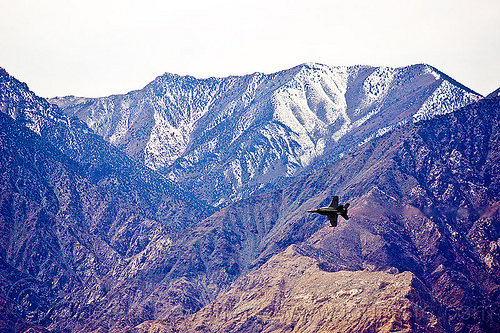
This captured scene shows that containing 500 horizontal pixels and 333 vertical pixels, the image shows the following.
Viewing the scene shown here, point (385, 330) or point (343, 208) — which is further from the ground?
point (343, 208)

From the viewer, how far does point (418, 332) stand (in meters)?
198

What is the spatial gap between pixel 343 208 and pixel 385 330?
11063 centimetres

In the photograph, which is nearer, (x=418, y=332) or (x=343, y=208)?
(x=343, y=208)

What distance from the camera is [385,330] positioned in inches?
7830

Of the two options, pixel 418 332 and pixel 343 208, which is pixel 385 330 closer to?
pixel 418 332

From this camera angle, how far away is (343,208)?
315 ft

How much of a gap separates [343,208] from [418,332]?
365 ft

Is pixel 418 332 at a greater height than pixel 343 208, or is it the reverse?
pixel 343 208

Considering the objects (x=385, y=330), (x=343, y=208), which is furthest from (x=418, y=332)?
(x=343, y=208)

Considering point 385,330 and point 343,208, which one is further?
point 385,330

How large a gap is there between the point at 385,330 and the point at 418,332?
25.3ft
